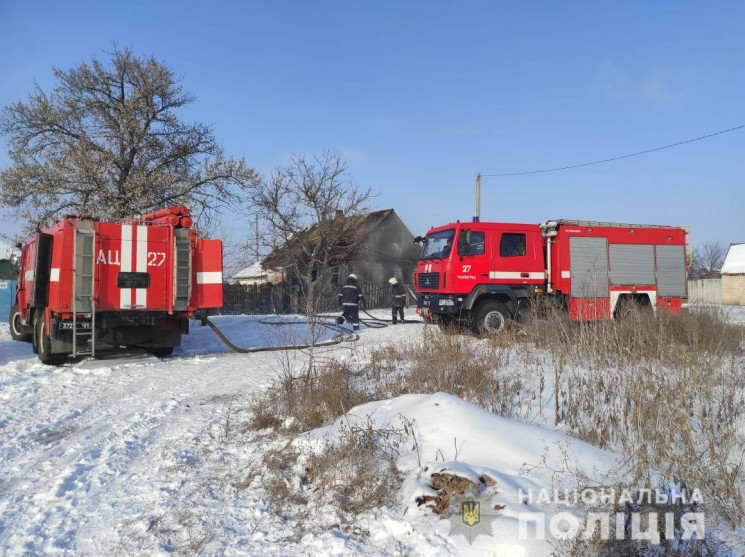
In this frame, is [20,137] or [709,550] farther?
[20,137]

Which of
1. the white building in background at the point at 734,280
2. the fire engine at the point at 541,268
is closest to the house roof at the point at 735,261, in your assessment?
the white building in background at the point at 734,280

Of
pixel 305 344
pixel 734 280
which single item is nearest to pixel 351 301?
pixel 305 344

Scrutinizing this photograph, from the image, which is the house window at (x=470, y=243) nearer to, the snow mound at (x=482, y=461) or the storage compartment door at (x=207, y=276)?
the storage compartment door at (x=207, y=276)

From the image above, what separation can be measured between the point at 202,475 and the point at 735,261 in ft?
177

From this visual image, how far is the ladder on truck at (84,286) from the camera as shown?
8.65m

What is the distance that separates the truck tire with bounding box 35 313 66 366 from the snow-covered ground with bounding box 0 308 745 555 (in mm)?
2618

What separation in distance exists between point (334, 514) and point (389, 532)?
40 centimetres

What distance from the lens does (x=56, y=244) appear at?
29.2 feet

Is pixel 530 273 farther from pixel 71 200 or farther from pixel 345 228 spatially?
pixel 71 200

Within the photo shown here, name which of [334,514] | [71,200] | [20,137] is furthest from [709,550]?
[20,137]

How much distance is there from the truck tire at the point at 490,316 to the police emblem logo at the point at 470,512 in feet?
29.3

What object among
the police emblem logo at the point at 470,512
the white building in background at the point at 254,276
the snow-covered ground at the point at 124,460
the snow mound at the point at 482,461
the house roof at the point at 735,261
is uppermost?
the house roof at the point at 735,261

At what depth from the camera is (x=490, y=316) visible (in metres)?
11.9

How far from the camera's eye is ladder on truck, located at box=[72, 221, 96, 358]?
865cm
